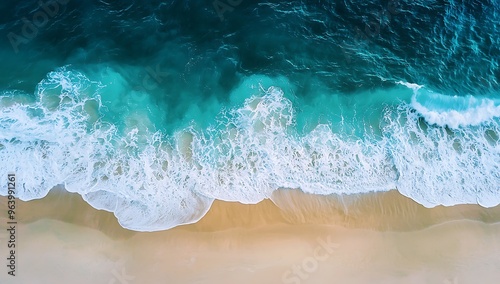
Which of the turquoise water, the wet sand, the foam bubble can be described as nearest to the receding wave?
the turquoise water

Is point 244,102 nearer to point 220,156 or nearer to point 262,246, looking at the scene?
point 220,156

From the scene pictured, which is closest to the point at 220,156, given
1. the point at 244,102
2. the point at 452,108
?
the point at 244,102

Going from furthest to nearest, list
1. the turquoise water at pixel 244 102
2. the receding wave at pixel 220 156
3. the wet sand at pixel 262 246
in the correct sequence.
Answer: the turquoise water at pixel 244 102 < the receding wave at pixel 220 156 < the wet sand at pixel 262 246

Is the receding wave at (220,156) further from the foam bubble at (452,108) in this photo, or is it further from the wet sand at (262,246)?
the wet sand at (262,246)

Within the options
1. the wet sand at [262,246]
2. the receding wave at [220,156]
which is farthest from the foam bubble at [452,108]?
the wet sand at [262,246]

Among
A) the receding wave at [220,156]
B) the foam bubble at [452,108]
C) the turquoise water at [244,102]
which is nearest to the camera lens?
the receding wave at [220,156]

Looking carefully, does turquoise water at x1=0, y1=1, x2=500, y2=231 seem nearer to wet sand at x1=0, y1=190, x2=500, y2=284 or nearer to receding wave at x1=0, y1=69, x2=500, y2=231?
Answer: receding wave at x1=0, y1=69, x2=500, y2=231

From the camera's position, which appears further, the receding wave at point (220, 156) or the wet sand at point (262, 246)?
the receding wave at point (220, 156)
